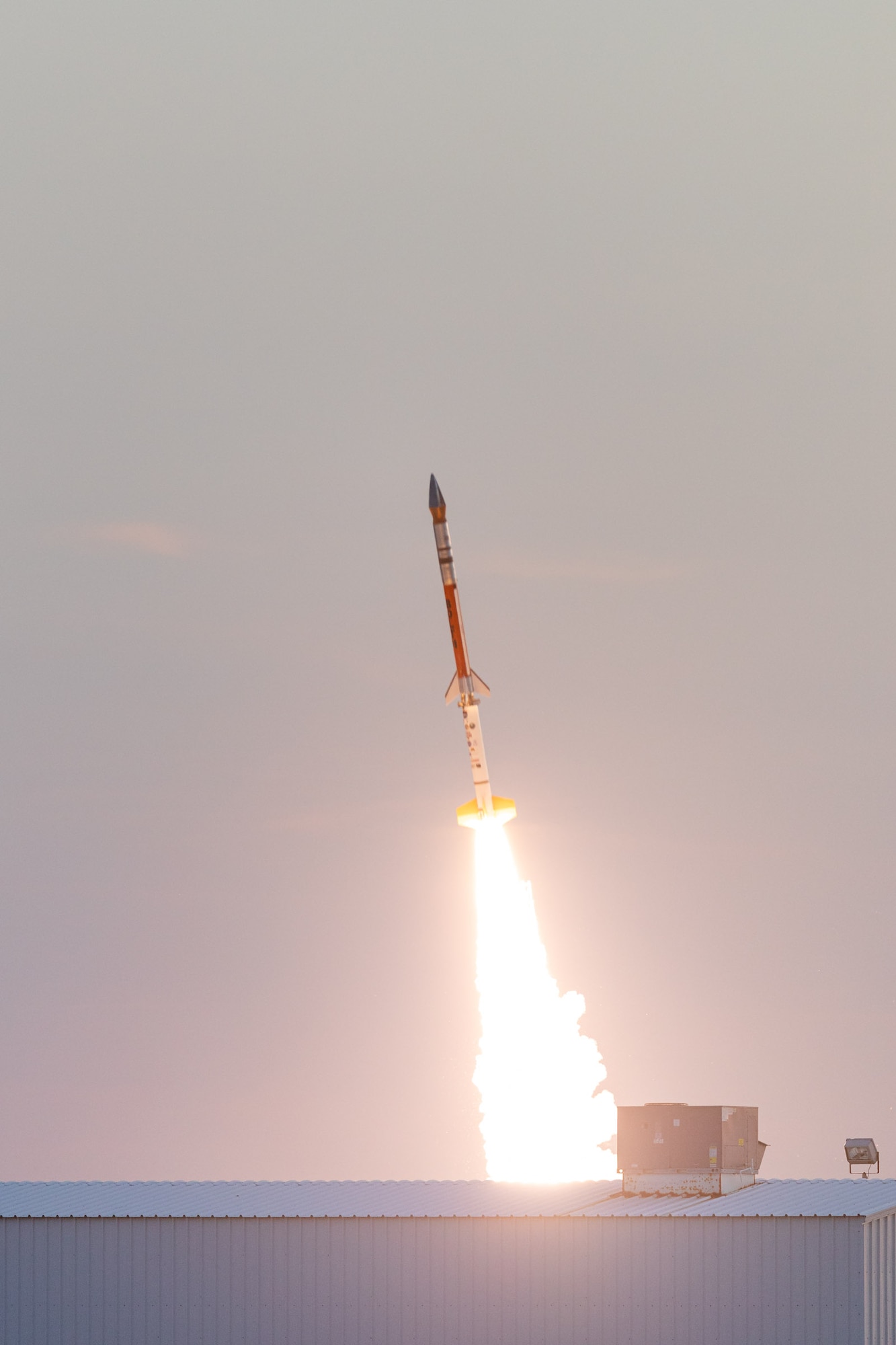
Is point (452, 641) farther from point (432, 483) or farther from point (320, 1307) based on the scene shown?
point (320, 1307)

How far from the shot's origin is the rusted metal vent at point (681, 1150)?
199ft

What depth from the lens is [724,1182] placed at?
60.9 meters

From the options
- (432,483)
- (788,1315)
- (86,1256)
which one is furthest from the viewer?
(432,483)

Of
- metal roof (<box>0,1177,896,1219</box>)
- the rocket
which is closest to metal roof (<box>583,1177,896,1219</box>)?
metal roof (<box>0,1177,896,1219</box>)

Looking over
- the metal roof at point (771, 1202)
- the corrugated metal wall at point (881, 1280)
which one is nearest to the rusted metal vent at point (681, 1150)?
the metal roof at point (771, 1202)

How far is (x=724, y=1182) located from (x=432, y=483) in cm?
2434

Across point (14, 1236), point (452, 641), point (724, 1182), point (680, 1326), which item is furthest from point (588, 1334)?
point (452, 641)

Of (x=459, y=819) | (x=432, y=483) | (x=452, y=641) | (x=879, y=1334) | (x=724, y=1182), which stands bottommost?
(x=879, y=1334)

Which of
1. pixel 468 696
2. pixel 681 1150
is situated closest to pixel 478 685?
pixel 468 696

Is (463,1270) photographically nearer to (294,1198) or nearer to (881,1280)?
(294,1198)

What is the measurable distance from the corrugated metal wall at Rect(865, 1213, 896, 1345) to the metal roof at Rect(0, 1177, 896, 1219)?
2.11 feet

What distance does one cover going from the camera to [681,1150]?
60.9 meters

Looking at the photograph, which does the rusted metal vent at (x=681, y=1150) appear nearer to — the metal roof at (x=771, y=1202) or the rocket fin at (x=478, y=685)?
the metal roof at (x=771, y=1202)

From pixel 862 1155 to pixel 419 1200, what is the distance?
45.9ft
